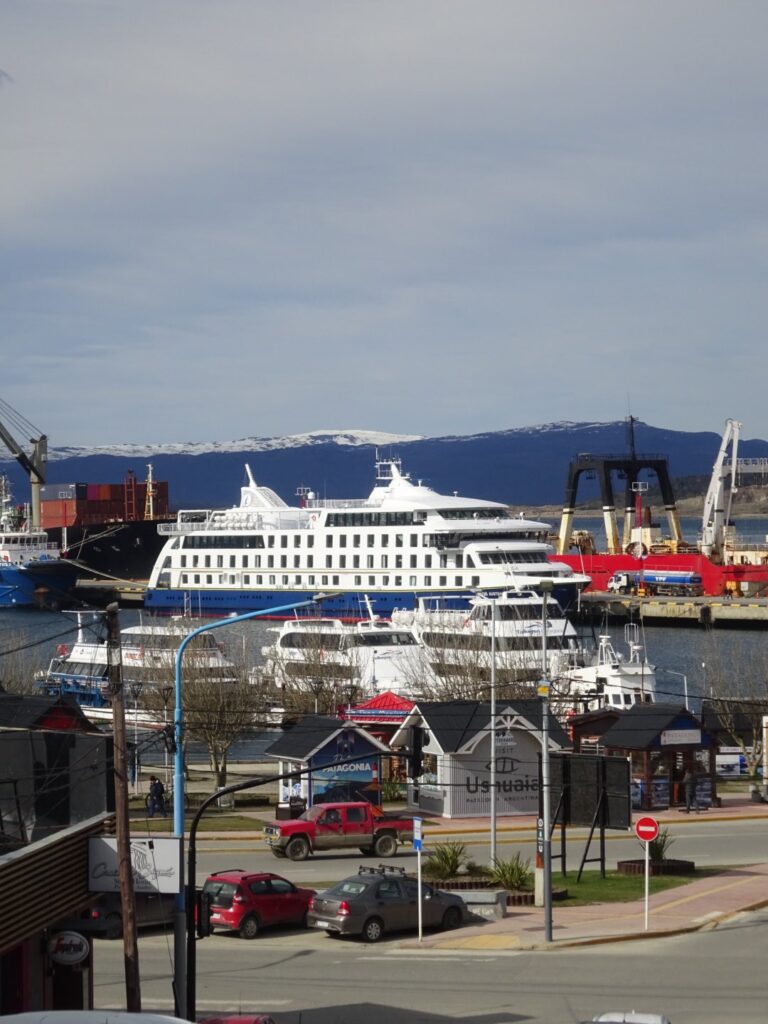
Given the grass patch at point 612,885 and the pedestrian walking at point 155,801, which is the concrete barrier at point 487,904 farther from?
the pedestrian walking at point 155,801

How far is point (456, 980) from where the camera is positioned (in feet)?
61.3

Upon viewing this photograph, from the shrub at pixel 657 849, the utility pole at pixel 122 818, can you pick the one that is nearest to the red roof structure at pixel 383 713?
the shrub at pixel 657 849

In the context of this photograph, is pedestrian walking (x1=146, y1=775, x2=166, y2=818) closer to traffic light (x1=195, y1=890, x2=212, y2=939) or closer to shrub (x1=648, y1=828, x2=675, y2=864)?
shrub (x1=648, y1=828, x2=675, y2=864)

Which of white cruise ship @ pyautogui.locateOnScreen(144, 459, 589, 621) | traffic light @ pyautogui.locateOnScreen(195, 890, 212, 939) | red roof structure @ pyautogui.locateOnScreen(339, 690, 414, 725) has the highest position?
white cruise ship @ pyautogui.locateOnScreen(144, 459, 589, 621)

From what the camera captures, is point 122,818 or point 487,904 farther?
point 487,904

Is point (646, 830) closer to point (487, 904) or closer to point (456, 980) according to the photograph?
point (487, 904)

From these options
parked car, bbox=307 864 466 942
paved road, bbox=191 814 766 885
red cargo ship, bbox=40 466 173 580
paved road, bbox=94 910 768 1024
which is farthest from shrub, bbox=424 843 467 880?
red cargo ship, bbox=40 466 173 580

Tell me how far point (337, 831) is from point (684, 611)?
248 feet

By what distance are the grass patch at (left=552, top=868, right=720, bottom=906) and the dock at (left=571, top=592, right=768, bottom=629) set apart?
69023 mm

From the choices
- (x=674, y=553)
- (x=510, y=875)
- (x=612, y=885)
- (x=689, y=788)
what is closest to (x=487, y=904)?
(x=510, y=875)

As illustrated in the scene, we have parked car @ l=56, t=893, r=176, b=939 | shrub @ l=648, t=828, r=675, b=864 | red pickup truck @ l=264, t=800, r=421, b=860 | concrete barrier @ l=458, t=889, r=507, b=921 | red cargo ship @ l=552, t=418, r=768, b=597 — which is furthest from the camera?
red cargo ship @ l=552, t=418, r=768, b=597

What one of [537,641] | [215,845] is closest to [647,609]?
Result: [537,641]

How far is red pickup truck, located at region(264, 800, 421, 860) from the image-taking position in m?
27.8

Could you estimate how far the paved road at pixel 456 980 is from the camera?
1684 cm
